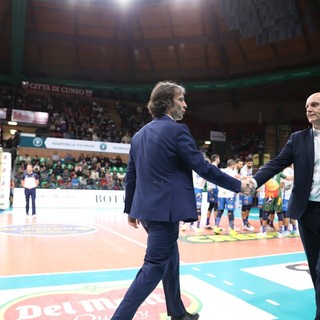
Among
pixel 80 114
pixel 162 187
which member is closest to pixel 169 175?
pixel 162 187

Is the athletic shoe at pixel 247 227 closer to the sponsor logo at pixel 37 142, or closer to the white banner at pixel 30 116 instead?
the sponsor logo at pixel 37 142

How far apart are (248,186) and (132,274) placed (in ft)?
7.91

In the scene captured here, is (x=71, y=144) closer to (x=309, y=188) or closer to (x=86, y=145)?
(x=86, y=145)

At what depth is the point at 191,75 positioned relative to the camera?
23.7m

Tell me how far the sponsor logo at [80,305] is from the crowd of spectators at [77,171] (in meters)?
11.5

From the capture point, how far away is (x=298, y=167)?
284cm

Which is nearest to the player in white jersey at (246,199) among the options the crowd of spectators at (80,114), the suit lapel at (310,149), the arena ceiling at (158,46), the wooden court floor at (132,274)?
the wooden court floor at (132,274)

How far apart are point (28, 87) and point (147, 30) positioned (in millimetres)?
8051

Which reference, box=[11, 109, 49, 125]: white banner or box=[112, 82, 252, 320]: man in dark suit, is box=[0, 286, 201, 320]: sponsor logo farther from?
box=[11, 109, 49, 125]: white banner

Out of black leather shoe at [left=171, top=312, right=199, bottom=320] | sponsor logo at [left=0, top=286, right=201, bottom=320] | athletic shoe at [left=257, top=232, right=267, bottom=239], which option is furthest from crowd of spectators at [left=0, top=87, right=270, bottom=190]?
black leather shoe at [left=171, top=312, right=199, bottom=320]

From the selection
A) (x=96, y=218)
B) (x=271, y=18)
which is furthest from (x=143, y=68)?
(x=96, y=218)

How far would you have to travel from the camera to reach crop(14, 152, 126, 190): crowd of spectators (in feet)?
50.3

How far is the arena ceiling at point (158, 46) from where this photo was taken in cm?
1747

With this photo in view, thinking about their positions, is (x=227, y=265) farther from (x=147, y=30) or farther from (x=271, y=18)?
(x=147, y=30)
